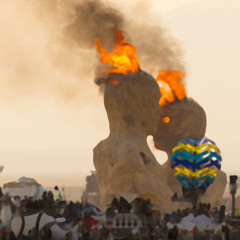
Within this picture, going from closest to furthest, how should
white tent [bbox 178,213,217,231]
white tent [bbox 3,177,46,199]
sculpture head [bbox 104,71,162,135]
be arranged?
white tent [bbox 178,213,217,231] → white tent [bbox 3,177,46,199] → sculpture head [bbox 104,71,162,135]

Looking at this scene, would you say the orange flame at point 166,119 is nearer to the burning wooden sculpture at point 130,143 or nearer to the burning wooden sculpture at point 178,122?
the burning wooden sculpture at point 178,122

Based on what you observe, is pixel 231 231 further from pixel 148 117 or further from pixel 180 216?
pixel 148 117

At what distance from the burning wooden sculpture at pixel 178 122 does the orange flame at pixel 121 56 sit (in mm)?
5131

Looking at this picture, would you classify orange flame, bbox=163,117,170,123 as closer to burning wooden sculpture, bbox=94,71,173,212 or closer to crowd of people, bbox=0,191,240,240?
burning wooden sculpture, bbox=94,71,173,212

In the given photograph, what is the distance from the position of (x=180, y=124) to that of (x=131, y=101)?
22.9 feet

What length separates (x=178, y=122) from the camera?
54688mm

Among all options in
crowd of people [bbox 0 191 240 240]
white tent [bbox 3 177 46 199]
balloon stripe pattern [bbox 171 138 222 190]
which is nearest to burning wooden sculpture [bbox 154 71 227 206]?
balloon stripe pattern [bbox 171 138 222 190]

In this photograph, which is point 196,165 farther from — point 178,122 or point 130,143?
point 178,122

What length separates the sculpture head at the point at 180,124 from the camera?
54.6 meters

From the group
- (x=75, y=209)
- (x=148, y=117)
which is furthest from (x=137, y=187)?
(x=75, y=209)

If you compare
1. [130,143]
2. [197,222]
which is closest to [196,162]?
[130,143]

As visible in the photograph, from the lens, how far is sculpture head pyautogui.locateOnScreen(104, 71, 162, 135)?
161 ft

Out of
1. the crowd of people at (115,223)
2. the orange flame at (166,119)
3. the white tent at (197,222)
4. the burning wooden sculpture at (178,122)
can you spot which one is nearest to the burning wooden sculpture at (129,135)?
the orange flame at (166,119)

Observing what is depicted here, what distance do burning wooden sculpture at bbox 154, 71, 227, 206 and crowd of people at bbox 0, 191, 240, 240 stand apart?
16370 millimetres
